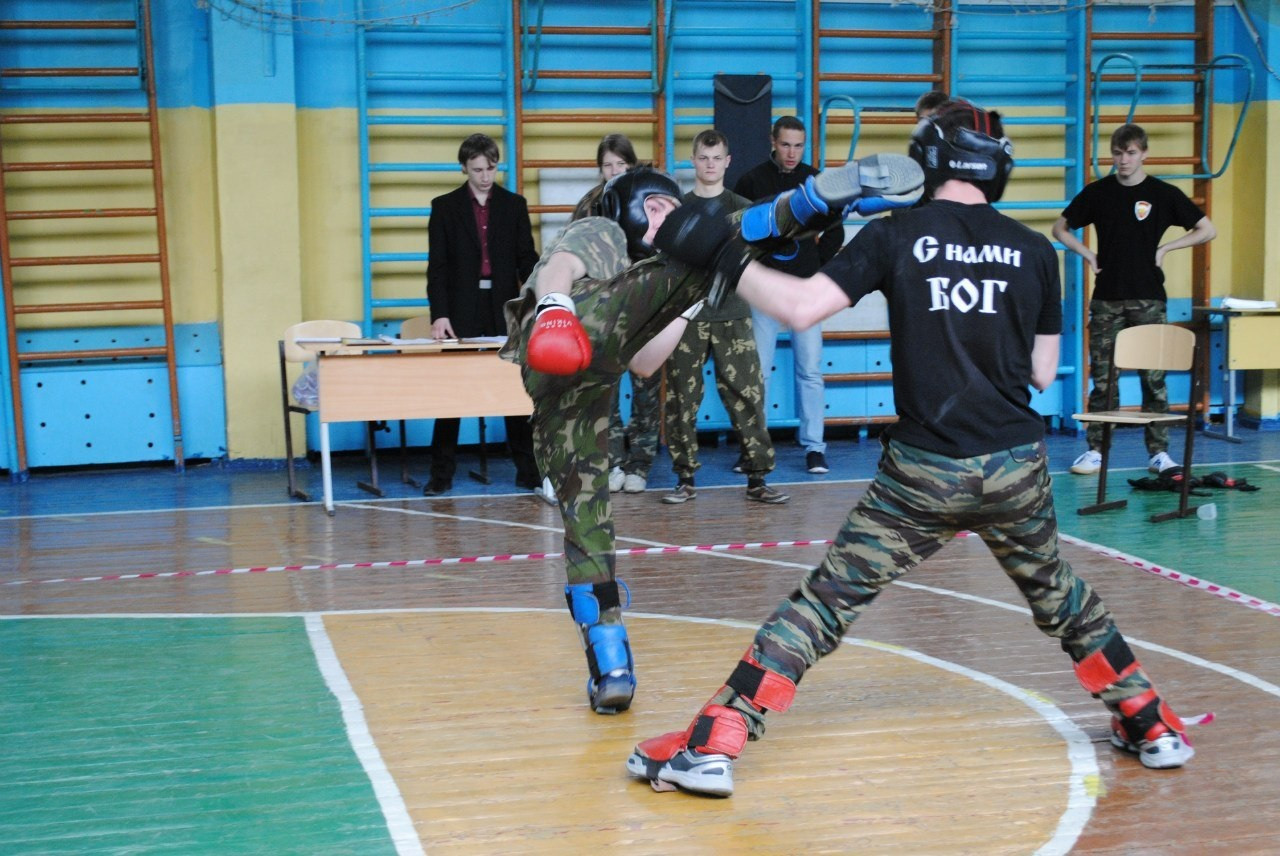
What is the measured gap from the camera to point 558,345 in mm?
3279

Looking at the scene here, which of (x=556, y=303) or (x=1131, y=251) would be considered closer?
(x=556, y=303)

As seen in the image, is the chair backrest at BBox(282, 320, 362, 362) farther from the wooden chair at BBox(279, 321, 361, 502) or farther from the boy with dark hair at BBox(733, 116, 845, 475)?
the boy with dark hair at BBox(733, 116, 845, 475)

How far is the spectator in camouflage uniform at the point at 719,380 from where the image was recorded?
7.59 m

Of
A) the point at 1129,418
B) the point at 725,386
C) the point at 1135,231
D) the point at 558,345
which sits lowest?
the point at 1129,418

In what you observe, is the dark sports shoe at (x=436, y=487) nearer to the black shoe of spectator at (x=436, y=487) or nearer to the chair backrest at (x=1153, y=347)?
the black shoe of spectator at (x=436, y=487)

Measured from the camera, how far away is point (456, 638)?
16.2 ft

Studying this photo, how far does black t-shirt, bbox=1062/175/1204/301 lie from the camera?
8305 mm

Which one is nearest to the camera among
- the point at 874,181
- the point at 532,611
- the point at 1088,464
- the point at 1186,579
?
the point at 874,181

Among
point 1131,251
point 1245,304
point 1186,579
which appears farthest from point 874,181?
point 1245,304

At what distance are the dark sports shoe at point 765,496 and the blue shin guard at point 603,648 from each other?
3.76 m

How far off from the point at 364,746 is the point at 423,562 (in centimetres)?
257

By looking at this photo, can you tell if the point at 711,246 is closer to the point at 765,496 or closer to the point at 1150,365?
the point at 765,496

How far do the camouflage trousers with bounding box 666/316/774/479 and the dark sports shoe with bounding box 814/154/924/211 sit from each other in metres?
4.66

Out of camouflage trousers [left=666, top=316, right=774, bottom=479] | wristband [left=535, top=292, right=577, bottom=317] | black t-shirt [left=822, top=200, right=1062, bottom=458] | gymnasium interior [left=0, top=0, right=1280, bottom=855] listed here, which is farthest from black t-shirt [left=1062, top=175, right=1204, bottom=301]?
wristband [left=535, top=292, right=577, bottom=317]
